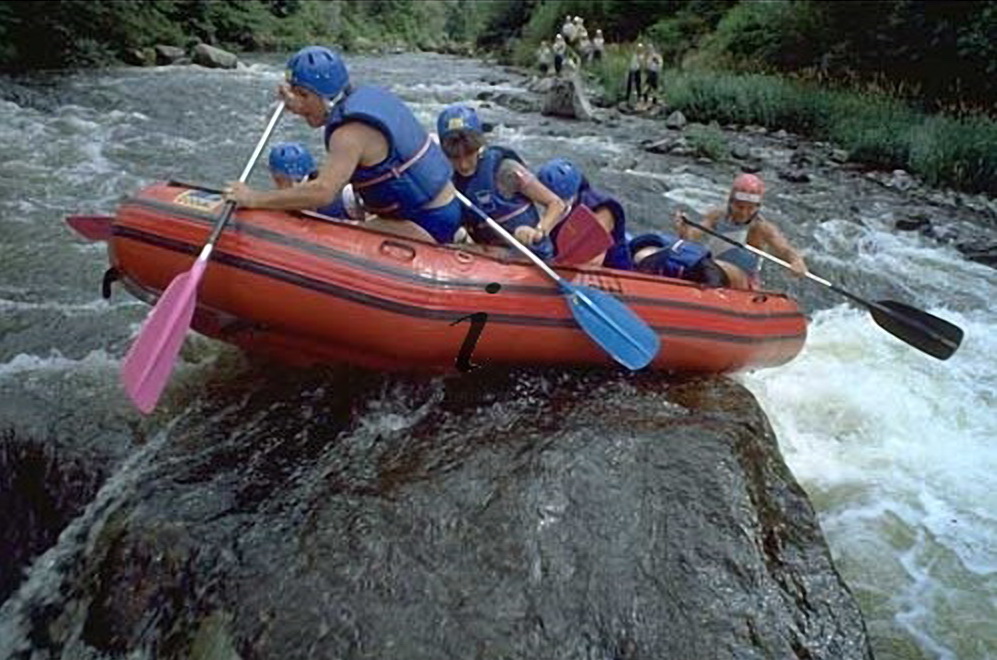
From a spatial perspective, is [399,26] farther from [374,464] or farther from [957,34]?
[374,464]

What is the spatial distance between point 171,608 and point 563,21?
23.6 meters

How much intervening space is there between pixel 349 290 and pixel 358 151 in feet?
1.86

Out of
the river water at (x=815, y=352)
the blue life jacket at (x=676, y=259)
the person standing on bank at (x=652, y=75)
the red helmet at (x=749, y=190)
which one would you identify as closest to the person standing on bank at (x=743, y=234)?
the red helmet at (x=749, y=190)

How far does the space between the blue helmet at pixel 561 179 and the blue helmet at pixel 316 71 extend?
1.25m

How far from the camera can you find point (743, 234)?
4895 mm

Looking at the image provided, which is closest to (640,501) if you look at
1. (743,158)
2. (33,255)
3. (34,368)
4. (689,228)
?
(689,228)

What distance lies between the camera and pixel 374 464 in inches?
124

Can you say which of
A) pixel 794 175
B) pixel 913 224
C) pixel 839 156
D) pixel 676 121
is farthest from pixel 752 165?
pixel 676 121

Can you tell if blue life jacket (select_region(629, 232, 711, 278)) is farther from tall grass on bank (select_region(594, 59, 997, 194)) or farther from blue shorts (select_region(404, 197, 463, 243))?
tall grass on bank (select_region(594, 59, 997, 194))

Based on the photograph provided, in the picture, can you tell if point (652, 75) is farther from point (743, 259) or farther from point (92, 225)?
point (92, 225)

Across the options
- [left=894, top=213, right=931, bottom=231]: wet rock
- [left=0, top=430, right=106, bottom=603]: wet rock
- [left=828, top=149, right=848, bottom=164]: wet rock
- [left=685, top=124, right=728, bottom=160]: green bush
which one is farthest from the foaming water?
[left=828, top=149, right=848, bottom=164]: wet rock

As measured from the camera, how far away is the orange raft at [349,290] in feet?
10.6

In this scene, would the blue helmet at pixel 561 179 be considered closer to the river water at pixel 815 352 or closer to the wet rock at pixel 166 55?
the river water at pixel 815 352

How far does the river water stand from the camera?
11.3 feet
